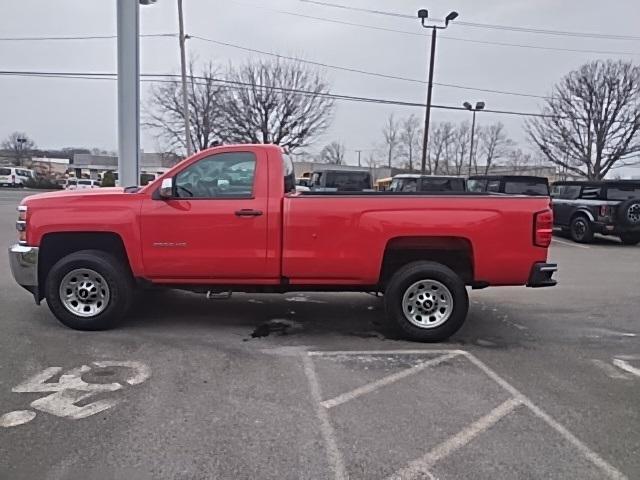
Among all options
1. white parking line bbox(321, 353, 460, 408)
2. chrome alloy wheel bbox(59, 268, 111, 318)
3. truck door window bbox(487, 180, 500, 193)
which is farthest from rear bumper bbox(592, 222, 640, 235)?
chrome alloy wheel bbox(59, 268, 111, 318)

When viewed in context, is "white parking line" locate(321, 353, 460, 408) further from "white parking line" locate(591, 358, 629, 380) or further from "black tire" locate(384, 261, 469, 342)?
"white parking line" locate(591, 358, 629, 380)

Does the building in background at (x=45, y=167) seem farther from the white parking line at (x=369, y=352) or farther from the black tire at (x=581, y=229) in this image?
the white parking line at (x=369, y=352)

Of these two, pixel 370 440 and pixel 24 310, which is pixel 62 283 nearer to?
pixel 24 310

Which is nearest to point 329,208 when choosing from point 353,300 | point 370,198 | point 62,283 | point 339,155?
point 370,198

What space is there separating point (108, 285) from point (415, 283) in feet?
10.6

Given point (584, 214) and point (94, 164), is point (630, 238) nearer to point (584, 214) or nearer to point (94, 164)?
point (584, 214)

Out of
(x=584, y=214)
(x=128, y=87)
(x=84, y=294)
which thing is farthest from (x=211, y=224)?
(x=584, y=214)

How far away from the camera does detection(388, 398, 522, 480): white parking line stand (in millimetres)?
3047

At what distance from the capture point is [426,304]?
5508 millimetres

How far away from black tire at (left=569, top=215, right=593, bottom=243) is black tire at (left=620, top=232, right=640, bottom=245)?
85 cm

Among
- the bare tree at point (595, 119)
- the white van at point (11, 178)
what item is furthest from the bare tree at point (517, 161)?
the white van at point (11, 178)

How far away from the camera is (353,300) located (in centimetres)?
748

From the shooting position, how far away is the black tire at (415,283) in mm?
5402

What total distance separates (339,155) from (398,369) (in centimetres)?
7199
